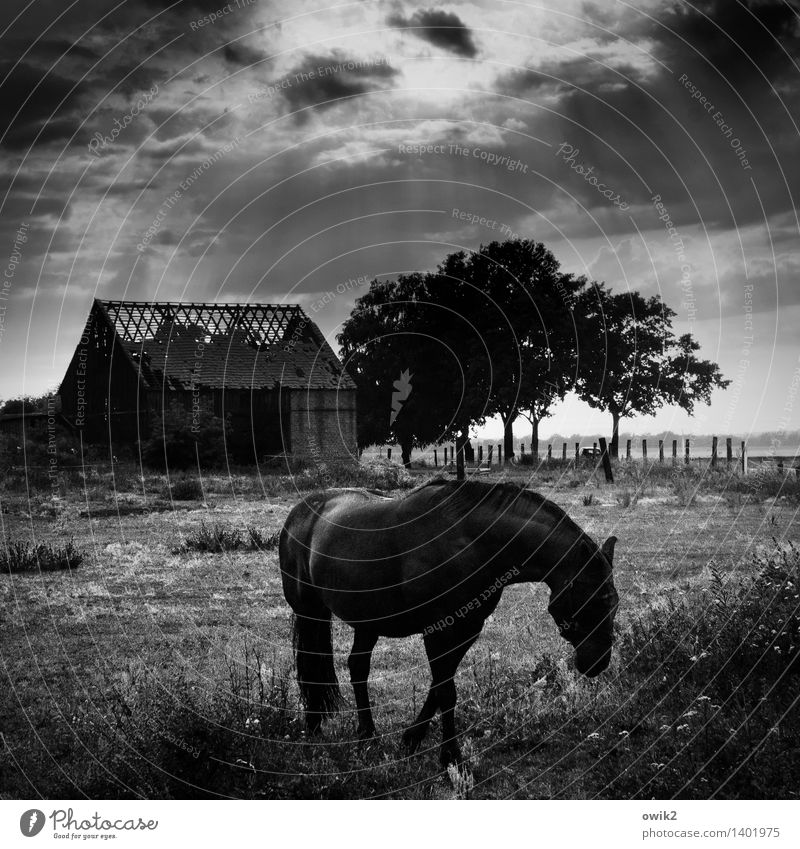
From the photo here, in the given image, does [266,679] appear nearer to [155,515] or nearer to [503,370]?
[503,370]

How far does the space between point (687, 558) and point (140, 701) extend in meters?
9.09

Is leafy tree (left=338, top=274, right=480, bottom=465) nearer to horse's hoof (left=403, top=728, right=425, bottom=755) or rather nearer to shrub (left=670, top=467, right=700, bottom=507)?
horse's hoof (left=403, top=728, right=425, bottom=755)

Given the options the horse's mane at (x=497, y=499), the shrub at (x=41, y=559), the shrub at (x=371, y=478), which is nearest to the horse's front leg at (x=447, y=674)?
the horse's mane at (x=497, y=499)

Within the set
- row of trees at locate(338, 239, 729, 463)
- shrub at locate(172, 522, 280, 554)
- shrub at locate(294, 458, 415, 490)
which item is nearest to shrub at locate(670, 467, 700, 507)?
shrub at locate(294, 458, 415, 490)

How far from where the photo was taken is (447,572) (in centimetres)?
473

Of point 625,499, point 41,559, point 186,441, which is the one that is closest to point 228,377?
point 186,441

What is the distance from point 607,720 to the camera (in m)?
5.22

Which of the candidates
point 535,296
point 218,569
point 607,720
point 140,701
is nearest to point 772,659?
point 607,720

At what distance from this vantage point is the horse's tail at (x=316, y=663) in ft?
18.0

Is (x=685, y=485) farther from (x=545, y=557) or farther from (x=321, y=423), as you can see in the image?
(x=545, y=557)

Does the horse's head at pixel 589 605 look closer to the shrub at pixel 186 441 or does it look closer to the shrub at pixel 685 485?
the shrub at pixel 186 441

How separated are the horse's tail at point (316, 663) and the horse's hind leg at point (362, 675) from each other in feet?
1.10

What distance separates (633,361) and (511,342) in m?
3.79

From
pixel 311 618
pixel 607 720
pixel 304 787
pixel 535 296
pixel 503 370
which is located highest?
pixel 535 296
